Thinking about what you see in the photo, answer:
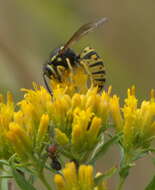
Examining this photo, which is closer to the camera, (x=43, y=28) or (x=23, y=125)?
(x=23, y=125)

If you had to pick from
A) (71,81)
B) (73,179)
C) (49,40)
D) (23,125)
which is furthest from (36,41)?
(73,179)

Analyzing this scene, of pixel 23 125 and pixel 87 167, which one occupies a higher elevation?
pixel 23 125

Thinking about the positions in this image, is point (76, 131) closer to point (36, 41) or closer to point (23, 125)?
point (23, 125)

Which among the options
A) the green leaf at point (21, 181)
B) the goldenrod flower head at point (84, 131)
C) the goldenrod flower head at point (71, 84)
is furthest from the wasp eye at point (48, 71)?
the green leaf at point (21, 181)

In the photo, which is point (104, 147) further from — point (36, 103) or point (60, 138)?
point (36, 103)

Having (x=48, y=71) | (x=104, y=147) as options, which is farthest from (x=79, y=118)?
(x=48, y=71)

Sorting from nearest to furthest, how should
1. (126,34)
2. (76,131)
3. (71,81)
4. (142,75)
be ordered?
(76,131) → (71,81) → (142,75) → (126,34)

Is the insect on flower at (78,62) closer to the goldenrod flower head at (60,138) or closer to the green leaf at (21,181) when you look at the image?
the goldenrod flower head at (60,138)
